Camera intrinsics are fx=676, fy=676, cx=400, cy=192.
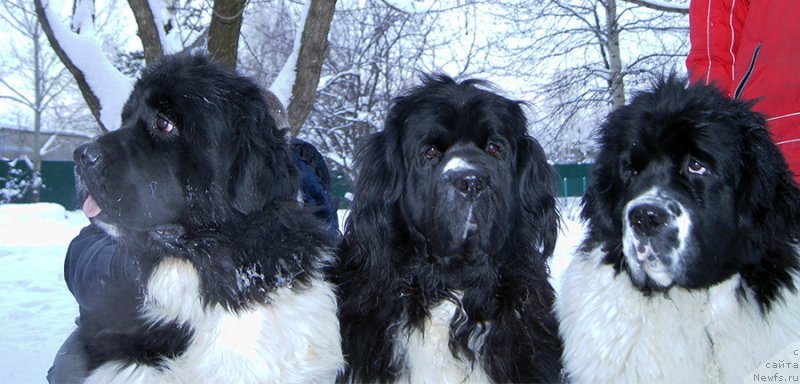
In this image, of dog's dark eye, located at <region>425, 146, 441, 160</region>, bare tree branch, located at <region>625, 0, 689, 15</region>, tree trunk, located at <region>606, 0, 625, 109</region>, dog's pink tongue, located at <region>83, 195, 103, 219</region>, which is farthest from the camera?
tree trunk, located at <region>606, 0, 625, 109</region>

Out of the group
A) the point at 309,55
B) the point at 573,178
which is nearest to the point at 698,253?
the point at 309,55

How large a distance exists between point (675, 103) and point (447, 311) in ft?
4.19

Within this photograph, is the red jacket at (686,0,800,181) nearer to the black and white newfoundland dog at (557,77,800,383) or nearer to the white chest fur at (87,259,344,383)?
the black and white newfoundland dog at (557,77,800,383)

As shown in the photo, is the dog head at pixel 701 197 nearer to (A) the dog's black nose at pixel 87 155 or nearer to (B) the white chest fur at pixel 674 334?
(B) the white chest fur at pixel 674 334

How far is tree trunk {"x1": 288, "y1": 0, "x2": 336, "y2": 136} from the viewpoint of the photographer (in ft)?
21.5

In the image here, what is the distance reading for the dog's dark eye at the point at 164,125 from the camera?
258 centimetres

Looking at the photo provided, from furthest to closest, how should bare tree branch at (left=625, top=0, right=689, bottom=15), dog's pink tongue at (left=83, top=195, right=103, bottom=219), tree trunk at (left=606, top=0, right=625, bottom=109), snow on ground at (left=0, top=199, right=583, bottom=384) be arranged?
tree trunk at (left=606, top=0, right=625, bottom=109), bare tree branch at (left=625, top=0, right=689, bottom=15), snow on ground at (left=0, top=199, right=583, bottom=384), dog's pink tongue at (left=83, top=195, right=103, bottom=219)

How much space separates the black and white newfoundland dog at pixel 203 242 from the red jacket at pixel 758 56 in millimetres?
1909

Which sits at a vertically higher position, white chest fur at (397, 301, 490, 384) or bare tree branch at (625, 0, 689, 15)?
bare tree branch at (625, 0, 689, 15)

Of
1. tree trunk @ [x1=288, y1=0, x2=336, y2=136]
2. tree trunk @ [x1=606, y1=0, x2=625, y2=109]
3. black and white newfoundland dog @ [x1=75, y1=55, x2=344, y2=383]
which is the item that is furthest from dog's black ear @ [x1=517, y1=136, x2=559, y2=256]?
tree trunk @ [x1=606, y1=0, x2=625, y2=109]

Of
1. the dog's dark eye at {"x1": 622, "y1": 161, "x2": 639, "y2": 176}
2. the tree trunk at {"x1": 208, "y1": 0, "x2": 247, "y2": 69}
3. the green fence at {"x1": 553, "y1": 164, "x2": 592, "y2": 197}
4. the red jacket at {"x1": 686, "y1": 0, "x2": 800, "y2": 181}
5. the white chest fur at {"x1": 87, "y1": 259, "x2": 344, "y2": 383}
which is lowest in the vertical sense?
the green fence at {"x1": 553, "y1": 164, "x2": 592, "y2": 197}

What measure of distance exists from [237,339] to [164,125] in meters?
0.86

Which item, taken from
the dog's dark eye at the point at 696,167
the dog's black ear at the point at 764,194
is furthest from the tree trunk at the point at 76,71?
the dog's black ear at the point at 764,194

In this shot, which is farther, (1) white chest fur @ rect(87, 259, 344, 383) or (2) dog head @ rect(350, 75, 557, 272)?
(2) dog head @ rect(350, 75, 557, 272)
